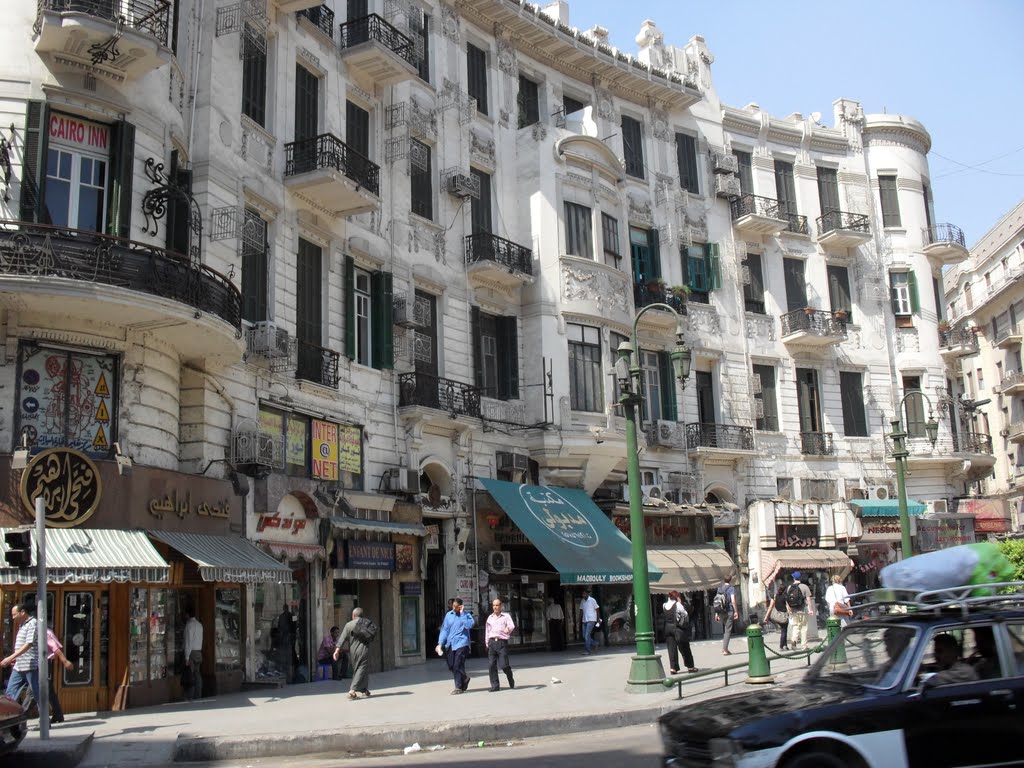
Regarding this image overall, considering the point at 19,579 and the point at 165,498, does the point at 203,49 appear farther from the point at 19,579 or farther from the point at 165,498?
the point at 19,579

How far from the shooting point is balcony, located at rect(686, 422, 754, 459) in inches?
1201

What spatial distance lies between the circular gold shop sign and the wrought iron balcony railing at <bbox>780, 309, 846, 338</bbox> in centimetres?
2423

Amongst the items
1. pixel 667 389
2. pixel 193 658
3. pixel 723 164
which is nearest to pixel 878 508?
pixel 667 389

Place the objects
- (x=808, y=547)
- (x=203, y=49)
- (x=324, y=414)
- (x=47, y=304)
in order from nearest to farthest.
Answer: (x=47, y=304), (x=203, y=49), (x=324, y=414), (x=808, y=547)

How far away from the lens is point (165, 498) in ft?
52.5

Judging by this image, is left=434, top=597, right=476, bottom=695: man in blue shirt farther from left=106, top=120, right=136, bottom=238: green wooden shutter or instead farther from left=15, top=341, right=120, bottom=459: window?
left=106, top=120, right=136, bottom=238: green wooden shutter

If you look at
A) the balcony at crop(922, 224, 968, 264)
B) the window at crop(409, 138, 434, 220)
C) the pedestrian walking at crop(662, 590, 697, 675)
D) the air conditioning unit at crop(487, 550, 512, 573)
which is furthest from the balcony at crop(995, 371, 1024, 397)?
the pedestrian walking at crop(662, 590, 697, 675)

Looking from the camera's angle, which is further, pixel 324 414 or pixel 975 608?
pixel 324 414

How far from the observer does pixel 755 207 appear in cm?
3409

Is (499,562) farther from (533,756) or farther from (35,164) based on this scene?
(35,164)

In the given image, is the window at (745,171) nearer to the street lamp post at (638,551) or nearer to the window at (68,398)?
the street lamp post at (638,551)

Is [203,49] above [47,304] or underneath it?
above

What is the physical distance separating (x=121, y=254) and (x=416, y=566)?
10.2 metres

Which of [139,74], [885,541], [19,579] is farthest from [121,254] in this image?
[885,541]
